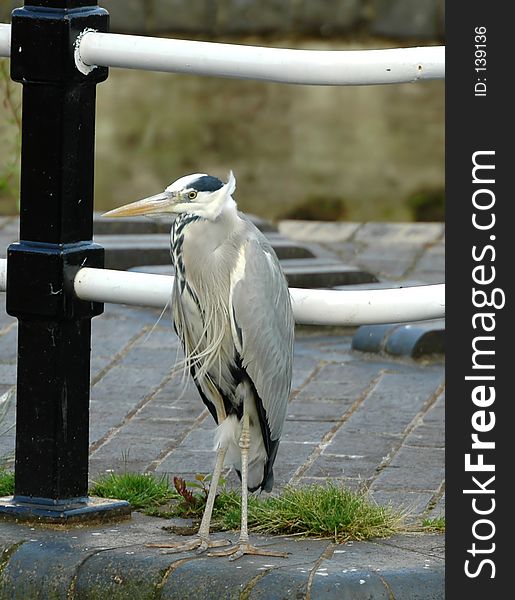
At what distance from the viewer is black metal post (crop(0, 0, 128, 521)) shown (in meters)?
3.46

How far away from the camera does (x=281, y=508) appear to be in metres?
3.65

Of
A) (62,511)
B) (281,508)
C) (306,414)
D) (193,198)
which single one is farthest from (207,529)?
(306,414)

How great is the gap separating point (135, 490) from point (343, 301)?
0.88 m

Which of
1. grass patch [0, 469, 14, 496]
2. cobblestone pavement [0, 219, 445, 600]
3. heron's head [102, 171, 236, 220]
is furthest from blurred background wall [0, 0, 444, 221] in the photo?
heron's head [102, 171, 236, 220]

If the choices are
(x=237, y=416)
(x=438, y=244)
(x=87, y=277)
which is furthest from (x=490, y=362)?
(x=438, y=244)

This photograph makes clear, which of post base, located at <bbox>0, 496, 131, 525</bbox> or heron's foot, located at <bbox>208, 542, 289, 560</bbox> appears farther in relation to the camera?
post base, located at <bbox>0, 496, 131, 525</bbox>

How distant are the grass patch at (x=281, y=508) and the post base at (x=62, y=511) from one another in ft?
0.43

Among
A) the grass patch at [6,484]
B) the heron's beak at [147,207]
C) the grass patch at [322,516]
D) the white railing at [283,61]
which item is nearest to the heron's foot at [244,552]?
the grass patch at [322,516]

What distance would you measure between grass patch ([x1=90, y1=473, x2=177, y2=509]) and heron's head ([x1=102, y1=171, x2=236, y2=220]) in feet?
2.89

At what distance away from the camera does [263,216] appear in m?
8.80

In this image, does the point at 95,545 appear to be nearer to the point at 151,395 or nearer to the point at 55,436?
the point at 55,436

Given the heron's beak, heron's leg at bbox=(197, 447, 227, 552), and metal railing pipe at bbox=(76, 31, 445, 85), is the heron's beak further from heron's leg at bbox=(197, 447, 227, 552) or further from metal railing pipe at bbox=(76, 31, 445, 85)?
heron's leg at bbox=(197, 447, 227, 552)

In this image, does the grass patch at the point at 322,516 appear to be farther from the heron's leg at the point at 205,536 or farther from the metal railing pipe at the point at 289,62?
the metal railing pipe at the point at 289,62

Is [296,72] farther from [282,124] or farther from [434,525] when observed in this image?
[282,124]
